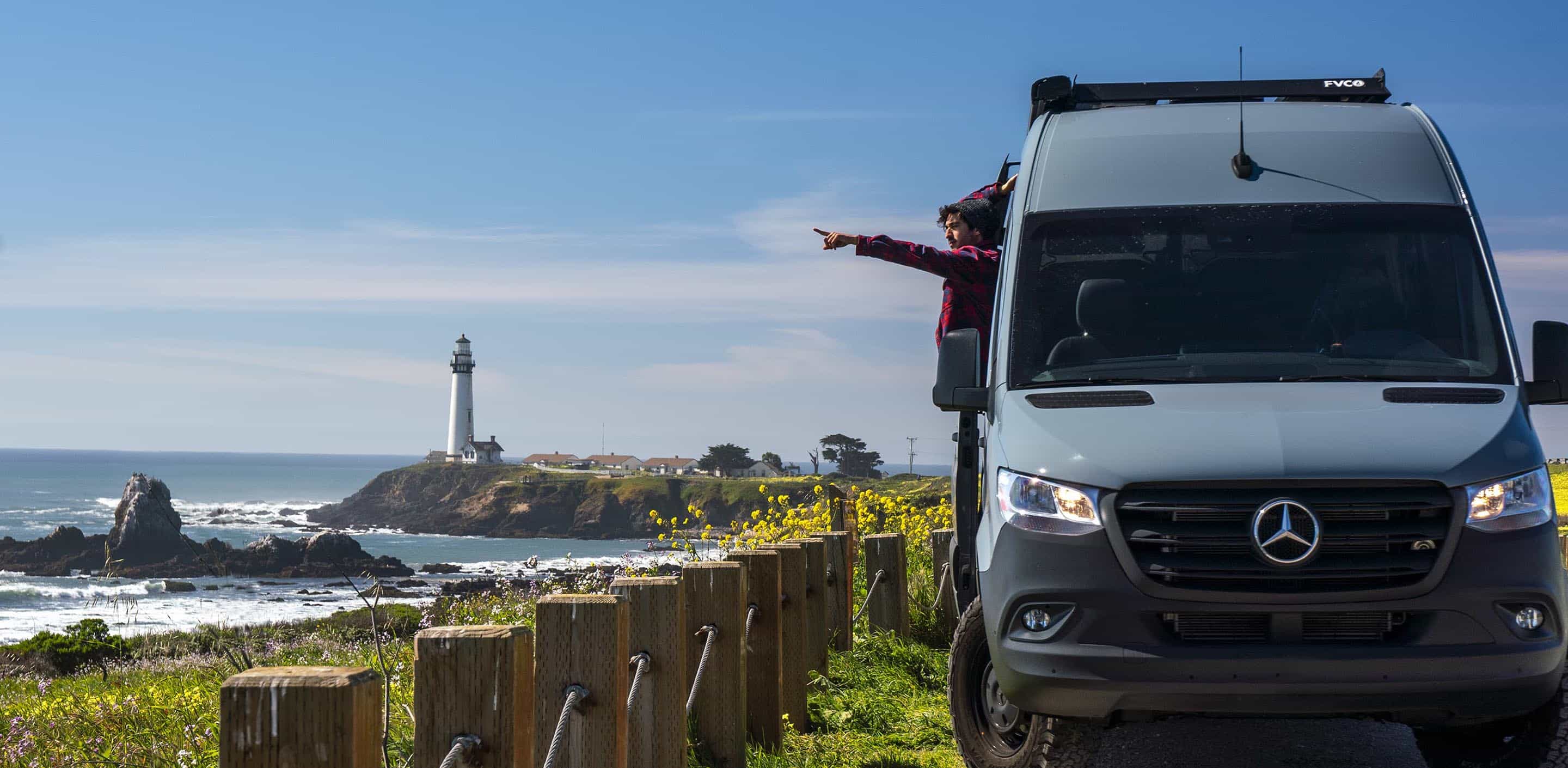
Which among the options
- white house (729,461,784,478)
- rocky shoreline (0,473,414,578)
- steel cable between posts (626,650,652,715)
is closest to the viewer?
steel cable between posts (626,650,652,715)

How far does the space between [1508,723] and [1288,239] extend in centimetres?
212

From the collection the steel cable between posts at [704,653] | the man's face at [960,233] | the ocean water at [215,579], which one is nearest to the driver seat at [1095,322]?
the steel cable between posts at [704,653]

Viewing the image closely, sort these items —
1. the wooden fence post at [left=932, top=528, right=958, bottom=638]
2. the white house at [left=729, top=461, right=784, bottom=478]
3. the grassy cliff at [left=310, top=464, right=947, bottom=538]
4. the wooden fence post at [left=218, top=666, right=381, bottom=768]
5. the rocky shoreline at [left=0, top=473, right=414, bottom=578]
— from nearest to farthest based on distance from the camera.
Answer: the wooden fence post at [left=218, top=666, right=381, bottom=768] < the wooden fence post at [left=932, top=528, right=958, bottom=638] < the rocky shoreline at [left=0, top=473, right=414, bottom=578] < the grassy cliff at [left=310, top=464, right=947, bottom=538] < the white house at [left=729, top=461, right=784, bottom=478]

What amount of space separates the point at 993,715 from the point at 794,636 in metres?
1.31

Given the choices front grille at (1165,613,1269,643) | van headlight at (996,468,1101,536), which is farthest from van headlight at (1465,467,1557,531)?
van headlight at (996,468,1101,536)

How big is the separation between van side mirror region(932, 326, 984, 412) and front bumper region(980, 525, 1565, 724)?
3.51 ft

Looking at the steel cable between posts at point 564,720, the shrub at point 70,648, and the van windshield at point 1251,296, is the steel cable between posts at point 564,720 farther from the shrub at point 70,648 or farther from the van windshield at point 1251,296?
the shrub at point 70,648

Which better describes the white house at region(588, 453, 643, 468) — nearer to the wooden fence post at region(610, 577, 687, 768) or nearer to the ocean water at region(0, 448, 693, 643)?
the ocean water at region(0, 448, 693, 643)

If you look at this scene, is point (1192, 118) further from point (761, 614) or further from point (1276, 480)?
point (761, 614)

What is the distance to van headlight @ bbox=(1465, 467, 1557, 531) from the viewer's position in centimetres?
429

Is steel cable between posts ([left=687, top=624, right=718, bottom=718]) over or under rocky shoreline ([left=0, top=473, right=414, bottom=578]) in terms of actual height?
over

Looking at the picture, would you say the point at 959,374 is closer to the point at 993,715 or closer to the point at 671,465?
the point at 993,715

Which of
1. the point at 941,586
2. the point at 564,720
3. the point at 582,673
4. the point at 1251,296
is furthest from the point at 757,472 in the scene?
the point at 564,720

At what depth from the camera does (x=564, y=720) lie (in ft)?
11.7
